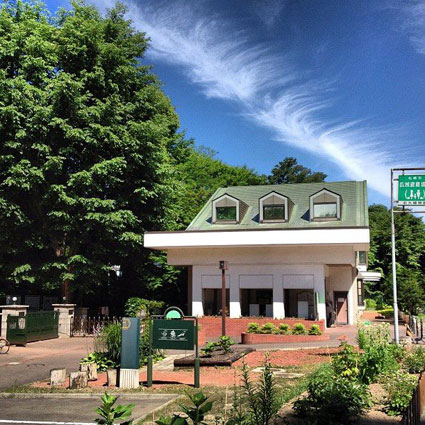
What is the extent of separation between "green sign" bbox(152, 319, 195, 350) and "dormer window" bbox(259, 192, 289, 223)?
19.6 metres

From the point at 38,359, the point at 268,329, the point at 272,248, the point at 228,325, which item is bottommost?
the point at 38,359

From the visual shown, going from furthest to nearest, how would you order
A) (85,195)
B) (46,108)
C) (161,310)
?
(161,310) → (85,195) → (46,108)

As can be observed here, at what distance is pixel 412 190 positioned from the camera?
2261 cm

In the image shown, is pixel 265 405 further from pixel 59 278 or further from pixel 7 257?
pixel 7 257

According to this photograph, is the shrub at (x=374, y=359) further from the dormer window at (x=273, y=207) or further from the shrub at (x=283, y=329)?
the dormer window at (x=273, y=207)

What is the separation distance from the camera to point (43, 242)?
3030cm

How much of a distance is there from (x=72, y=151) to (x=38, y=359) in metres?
12.6

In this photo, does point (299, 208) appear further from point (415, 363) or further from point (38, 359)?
point (415, 363)

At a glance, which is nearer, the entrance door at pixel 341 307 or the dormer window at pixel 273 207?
the dormer window at pixel 273 207

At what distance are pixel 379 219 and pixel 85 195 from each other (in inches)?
2002

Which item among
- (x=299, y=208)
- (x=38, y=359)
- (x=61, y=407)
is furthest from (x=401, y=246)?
(x=61, y=407)

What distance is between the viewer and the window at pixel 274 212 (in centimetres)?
3247

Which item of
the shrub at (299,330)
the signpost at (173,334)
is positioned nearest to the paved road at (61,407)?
the signpost at (173,334)

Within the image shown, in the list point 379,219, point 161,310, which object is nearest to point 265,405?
point 161,310
